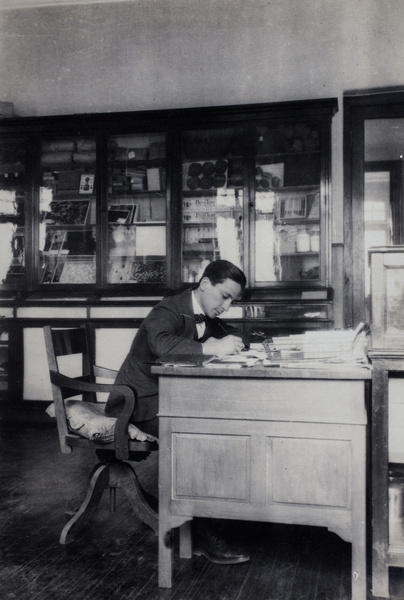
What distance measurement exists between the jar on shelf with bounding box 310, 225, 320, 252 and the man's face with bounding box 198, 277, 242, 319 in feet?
7.40

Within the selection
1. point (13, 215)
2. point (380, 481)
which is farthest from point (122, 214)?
point (380, 481)

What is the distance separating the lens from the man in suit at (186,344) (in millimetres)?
2715

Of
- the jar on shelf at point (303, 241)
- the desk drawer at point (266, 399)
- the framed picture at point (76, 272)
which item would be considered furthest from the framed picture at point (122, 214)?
the desk drawer at point (266, 399)

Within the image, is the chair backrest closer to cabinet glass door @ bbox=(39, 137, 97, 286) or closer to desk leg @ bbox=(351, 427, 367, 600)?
desk leg @ bbox=(351, 427, 367, 600)

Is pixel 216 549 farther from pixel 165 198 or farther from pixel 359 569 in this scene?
pixel 165 198

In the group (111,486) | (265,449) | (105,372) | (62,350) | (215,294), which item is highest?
(215,294)

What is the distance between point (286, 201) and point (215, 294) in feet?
8.26

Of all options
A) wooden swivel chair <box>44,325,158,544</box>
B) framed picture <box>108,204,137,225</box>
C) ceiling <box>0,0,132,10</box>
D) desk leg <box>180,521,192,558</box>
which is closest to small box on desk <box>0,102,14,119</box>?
ceiling <box>0,0,132,10</box>

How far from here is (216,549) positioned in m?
2.66

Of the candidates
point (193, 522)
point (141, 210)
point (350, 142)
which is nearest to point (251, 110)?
point (350, 142)

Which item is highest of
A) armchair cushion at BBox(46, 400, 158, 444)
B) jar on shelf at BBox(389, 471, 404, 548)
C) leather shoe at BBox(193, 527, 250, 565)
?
armchair cushion at BBox(46, 400, 158, 444)

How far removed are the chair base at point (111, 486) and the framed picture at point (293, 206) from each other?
3.16 meters

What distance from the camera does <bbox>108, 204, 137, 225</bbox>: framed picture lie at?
5715mm

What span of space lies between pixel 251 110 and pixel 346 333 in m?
3.30
